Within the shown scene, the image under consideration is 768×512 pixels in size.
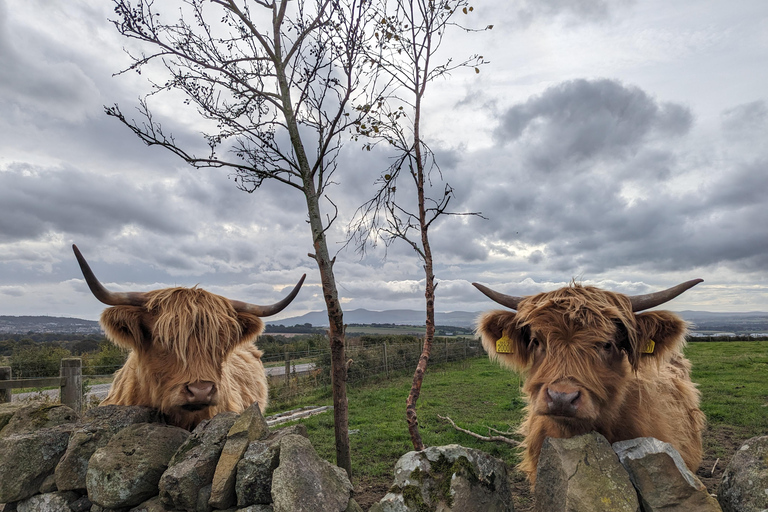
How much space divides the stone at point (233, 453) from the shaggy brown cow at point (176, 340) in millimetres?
565

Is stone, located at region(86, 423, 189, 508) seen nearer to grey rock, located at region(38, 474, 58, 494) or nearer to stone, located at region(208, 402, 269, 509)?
stone, located at region(208, 402, 269, 509)

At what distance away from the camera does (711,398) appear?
36.0 feet

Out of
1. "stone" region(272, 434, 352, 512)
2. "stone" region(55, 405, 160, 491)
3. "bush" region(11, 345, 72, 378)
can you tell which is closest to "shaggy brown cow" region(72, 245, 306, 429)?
"stone" region(55, 405, 160, 491)

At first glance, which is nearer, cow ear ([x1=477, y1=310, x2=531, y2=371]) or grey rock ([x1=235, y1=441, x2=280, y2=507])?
grey rock ([x1=235, y1=441, x2=280, y2=507])

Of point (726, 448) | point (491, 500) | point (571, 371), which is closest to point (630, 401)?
point (571, 371)

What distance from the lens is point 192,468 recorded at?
8.74 ft

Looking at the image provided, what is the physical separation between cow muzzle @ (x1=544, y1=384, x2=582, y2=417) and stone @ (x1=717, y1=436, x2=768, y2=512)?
72 cm

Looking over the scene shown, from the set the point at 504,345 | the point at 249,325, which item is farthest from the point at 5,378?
the point at 504,345

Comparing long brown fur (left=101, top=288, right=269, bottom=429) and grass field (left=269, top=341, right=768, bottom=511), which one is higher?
long brown fur (left=101, top=288, right=269, bottom=429)

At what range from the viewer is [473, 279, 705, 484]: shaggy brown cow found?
106 inches

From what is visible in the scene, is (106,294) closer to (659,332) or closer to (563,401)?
(563,401)

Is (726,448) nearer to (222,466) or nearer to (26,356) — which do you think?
(222,466)

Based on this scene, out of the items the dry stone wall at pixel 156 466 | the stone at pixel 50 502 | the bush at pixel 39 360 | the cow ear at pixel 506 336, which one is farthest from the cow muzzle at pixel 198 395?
the bush at pixel 39 360

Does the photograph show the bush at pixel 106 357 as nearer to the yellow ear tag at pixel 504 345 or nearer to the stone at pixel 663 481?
the yellow ear tag at pixel 504 345
